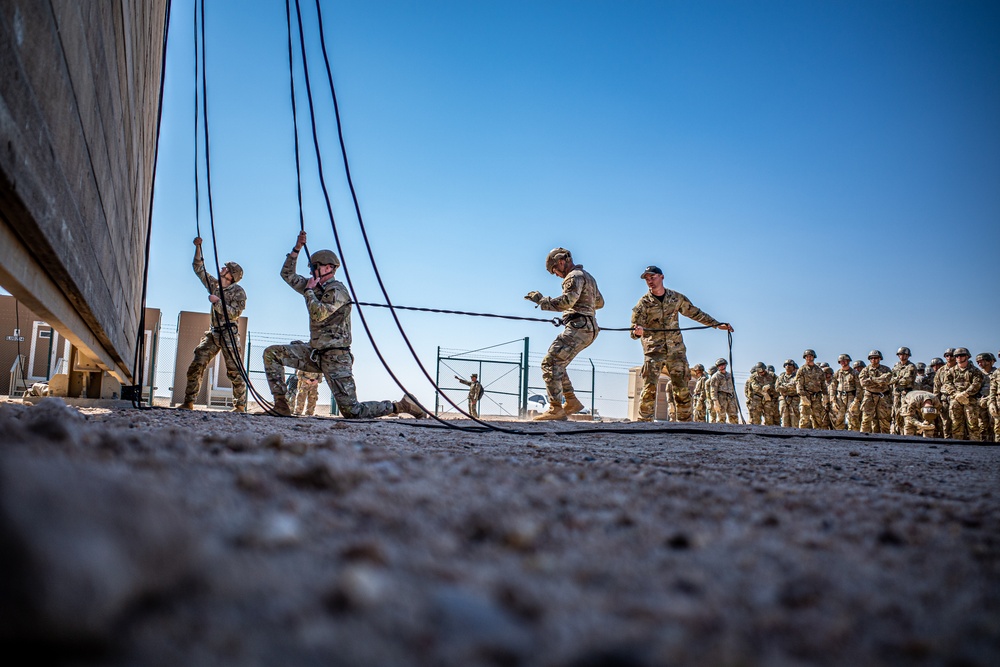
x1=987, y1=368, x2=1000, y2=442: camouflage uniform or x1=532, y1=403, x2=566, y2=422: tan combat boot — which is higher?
x1=987, y1=368, x2=1000, y2=442: camouflage uniform

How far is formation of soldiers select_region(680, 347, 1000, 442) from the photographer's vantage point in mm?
12891

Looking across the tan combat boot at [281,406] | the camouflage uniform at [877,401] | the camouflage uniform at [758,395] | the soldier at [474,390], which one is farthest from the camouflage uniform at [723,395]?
the tan combat boot at [281,406]

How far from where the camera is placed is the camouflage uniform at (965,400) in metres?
12.7

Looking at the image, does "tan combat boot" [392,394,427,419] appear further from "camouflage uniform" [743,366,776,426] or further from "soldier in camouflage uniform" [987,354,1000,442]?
"camouflage uniform" [743,366,776,426]

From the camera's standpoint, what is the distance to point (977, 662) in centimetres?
82

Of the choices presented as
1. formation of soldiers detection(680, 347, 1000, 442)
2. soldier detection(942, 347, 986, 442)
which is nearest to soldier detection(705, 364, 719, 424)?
formation of soldiers detection(680, 347, 1000, 442)

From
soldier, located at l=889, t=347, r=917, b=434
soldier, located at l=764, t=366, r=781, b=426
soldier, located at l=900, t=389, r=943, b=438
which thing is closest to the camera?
soldier, located at l=900, t=389, r=943, b=438

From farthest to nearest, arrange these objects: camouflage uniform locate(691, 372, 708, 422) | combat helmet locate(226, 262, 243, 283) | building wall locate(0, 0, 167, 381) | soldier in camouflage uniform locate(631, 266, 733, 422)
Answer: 1. camouflage uniform locate(691, 372, 708, 422)
2. combat helmet locate(226, 262, 243, 283)
3. soldier in camouflage uniform locate(631, 266, 733, 422)
4. building wall locate(0, 0, 167, 381)

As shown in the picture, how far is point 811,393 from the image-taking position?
52.7 feet

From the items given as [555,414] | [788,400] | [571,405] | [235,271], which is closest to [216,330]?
[235,271]

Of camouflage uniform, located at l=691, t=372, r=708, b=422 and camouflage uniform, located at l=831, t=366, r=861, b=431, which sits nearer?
camouflage uniform, located at l=831, t=366, r=861, b=431

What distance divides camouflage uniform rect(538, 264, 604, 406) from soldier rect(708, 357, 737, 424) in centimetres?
967

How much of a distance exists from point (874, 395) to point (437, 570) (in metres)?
16.5

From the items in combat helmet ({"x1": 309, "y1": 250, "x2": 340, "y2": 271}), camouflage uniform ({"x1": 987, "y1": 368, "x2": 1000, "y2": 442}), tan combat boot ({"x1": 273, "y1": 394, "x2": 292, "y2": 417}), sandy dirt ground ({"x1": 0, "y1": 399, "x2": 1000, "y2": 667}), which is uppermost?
combat helmet ({"x1": 309, "y1": 250, "x2": 340, "y2": 271})
